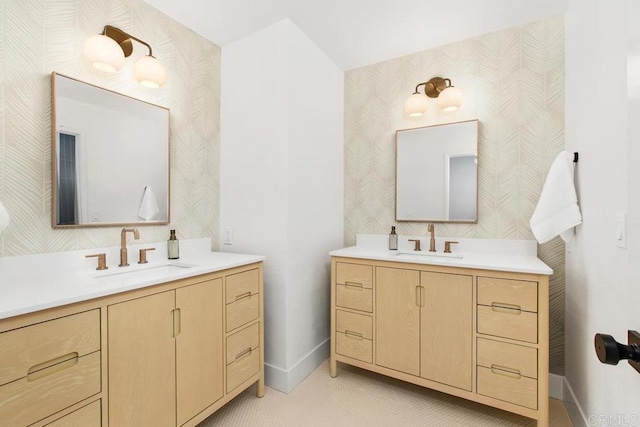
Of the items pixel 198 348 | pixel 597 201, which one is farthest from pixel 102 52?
pixel 597 201

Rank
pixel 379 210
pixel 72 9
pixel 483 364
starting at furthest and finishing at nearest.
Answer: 1. pixel 379 210
2. pixel 483 364
3. pixel 72 9

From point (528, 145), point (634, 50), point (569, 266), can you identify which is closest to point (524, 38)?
point (528, 145)

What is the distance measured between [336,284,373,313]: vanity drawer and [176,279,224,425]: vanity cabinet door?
871 millimetres

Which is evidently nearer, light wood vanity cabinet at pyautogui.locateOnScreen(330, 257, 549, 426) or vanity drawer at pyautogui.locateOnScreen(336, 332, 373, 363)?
light wood vanity cabinet at pyautogui.locateOnScreen(330, 257, 549, 426)

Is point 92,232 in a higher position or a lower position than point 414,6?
Answer: lower

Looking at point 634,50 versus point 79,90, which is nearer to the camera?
point 634,50

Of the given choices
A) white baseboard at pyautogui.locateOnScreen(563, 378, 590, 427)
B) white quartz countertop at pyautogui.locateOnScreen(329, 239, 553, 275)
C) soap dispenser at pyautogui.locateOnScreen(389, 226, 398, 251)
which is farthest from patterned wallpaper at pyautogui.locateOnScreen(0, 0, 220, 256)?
white baseboard at pyautogui.locateOnScreen(563, 378, 590, 427)

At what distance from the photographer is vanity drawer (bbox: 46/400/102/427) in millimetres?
1045

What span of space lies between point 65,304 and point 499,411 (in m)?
2.31

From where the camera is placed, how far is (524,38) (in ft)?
6.81

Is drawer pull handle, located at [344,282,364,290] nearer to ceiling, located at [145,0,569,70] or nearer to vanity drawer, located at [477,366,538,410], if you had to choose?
vanity drawer, located at [477,366,538,410]

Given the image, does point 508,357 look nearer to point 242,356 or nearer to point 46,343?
point 242,356

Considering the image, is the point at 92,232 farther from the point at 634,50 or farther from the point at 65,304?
the point at 634,50

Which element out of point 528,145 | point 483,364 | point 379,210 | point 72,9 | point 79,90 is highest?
point 72,9
